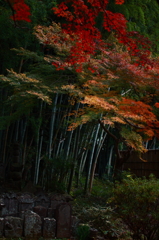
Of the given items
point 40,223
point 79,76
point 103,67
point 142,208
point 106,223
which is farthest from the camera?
point 79,76

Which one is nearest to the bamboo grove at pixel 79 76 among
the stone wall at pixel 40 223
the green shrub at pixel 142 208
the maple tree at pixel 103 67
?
the maple tree at pixel 103 67

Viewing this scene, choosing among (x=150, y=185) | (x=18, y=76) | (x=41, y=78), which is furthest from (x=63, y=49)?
A: (x=150, y=185)

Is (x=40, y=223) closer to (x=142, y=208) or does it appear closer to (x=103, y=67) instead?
(x=142, y=208)

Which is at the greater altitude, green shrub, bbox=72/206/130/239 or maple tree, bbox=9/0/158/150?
maple tree, bbox=9/0/158/150

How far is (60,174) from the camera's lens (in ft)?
25.9

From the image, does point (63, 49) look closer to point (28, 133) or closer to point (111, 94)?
point (111, 94)

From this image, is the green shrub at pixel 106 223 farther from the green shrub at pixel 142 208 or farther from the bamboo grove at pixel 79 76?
the bamboo grove at pixel 79 76

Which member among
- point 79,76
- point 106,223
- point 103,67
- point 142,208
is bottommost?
point 106,223

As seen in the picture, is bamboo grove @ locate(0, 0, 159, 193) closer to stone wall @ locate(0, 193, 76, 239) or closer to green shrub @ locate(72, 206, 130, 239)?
green shrub @ locate(72, 206, 130, 239)

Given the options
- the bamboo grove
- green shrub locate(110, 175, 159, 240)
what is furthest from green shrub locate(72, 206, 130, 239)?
the bamboo grove

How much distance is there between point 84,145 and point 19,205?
419 cm

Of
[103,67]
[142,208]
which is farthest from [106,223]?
[103,67]

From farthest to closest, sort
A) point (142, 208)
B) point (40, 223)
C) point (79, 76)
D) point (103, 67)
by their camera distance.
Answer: point (79, 76)
point (103, 67)
point (40, 223)
point (142, 208)

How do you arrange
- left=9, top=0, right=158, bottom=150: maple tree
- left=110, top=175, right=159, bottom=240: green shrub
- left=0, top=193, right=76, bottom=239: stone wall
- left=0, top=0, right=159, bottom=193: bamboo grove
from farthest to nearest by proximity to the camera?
1. left=0, top=0, right=159, bottom=193: bamboo grove
2. left=9, top=0, right=158, bottom=150: maple tree
3. left=0, top=193, right=76, bottom=239: stone wall
4. left=110, top=175, right=159, bottom=240: green shrub
